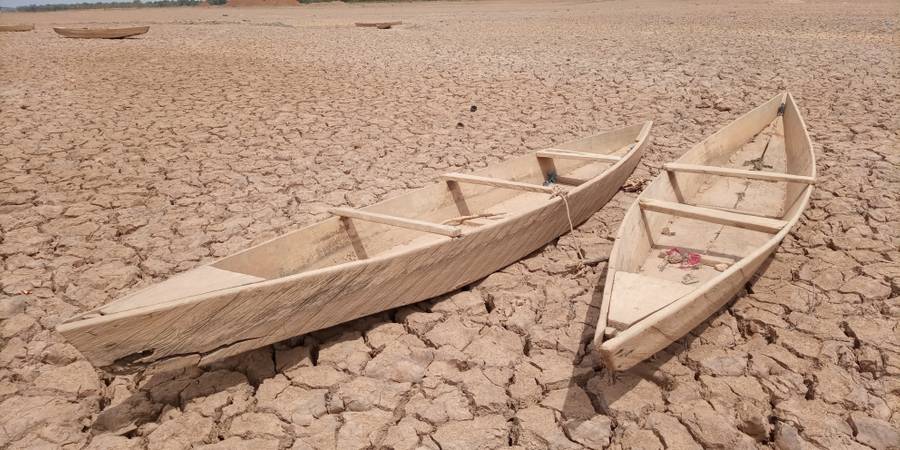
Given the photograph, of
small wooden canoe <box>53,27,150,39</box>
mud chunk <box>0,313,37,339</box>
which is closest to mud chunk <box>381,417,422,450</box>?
mud chunk <box>0,313,37,339</box>

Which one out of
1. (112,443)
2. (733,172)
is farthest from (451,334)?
(733,172)

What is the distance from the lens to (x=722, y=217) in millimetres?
3072

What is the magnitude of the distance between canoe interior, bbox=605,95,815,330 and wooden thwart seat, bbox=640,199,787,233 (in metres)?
0.09

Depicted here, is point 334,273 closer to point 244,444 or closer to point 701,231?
point 244,444

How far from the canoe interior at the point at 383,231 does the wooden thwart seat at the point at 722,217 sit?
702mm

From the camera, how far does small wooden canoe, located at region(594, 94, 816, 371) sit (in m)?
2.06

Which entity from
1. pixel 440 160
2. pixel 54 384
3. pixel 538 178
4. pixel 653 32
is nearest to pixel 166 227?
pixel 54 384

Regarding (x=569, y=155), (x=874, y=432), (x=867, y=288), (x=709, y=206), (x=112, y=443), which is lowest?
(x=112, y=443)

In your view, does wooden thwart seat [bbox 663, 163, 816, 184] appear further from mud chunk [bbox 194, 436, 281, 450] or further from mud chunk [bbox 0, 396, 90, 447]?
mud chunk [bbox 0, 396, 90, 447]

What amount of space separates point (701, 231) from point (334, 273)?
102 inches

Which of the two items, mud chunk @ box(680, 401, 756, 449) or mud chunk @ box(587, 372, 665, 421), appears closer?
mud chunk @ box(680, 401, 756, 449)

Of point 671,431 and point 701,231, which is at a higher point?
point 701,231

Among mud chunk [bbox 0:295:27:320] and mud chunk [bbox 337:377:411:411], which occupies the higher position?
mud chunk [bbox 0:295:27:320]

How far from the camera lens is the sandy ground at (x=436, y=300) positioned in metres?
2.17
